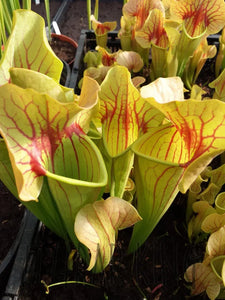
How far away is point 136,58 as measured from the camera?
4.10 feet

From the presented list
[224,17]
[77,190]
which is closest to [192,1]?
[224,17]

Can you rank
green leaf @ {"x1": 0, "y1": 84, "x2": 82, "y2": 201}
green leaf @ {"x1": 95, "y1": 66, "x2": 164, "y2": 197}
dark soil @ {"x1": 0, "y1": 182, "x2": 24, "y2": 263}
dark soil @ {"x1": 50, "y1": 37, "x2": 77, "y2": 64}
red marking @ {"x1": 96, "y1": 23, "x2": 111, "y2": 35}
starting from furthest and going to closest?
dark soil @ {"x1": 50, "y1": 37, "x2": 77, "y2": 64} < red marking @ {"x1": 96, "y1": 23, "x2": 111, "y2": 35} < dark soil @ {"x1": 0, "y1": 182, "x2": 24, "y2": 263} < green leaf @ {"x1": 95, "y1": 66, "x2": 164, "y2": 197} < green leaf @ {"x1": 0, "y1": 84, "x2": 82, "y2": 201}

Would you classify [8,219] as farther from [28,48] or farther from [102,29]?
[102,29]

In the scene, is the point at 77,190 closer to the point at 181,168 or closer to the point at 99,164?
the point at 99,164

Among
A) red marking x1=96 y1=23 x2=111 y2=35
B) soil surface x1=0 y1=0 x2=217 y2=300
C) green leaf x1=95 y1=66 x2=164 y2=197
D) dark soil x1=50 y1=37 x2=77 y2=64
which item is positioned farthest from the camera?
dark soil x1=50 y1=37 x2=77 y2=64

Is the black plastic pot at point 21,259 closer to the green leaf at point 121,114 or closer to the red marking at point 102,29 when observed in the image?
the green leaf at point 121,114

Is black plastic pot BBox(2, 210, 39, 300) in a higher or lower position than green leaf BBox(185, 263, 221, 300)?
lower

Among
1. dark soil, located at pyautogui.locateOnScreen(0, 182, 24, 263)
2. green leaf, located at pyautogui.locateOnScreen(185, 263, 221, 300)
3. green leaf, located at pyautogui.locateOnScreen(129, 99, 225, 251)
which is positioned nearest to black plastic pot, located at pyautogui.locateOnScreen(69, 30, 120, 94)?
dark soil, located at pyautogui.locateOnScreen(0, 182, 24, 263)

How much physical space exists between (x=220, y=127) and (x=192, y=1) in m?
0.79

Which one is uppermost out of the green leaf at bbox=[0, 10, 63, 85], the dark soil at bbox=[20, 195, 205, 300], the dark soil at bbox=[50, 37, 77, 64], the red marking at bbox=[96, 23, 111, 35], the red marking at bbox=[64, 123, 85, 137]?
the green leaf at bbox=[0, 10, 63, 85]

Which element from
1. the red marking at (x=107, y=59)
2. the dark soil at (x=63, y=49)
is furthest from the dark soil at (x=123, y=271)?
the dark soil at (x=63, y=49)

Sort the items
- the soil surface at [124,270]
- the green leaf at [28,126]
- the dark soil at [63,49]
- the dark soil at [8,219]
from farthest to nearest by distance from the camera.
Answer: the dark soil at [63,49] → the dark soil at [8,219] → the soil surface at [124,270] → the green leaf at [28,126]

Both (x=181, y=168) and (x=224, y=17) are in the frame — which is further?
(x=224, y=17)

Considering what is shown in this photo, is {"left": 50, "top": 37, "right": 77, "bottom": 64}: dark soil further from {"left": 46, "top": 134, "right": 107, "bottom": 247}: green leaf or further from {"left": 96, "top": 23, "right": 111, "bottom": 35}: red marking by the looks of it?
{"left": 46, "top": 134, "right": 107, "bottom": 247}: green leaf
